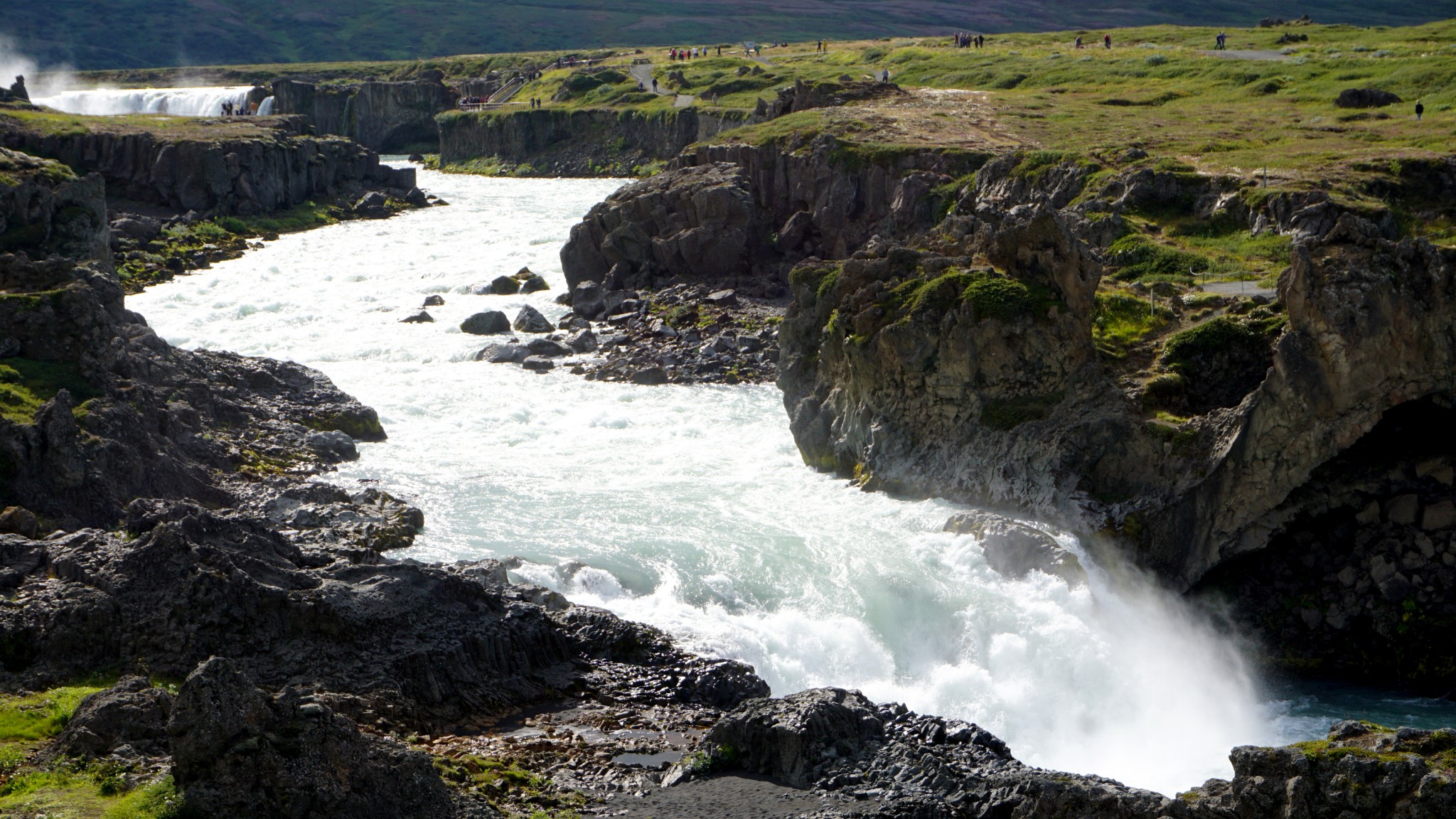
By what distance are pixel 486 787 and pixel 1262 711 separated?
17113mm

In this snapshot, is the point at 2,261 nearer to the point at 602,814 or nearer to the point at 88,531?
the point at 88,531

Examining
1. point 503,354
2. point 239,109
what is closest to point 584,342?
point 503,354

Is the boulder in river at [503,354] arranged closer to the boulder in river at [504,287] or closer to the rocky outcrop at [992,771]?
the boulder in river at [504,287]

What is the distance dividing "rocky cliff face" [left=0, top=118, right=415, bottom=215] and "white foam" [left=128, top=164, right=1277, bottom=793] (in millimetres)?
33934

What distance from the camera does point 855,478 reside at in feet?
123

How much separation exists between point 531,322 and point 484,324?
2.09 meters

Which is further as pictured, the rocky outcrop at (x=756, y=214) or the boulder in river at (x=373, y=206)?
the boulder in river at (x=373, y=206)

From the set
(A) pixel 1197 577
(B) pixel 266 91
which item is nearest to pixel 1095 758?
(A) pixel 1197 577

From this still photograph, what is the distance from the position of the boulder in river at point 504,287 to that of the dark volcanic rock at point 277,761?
49.6m

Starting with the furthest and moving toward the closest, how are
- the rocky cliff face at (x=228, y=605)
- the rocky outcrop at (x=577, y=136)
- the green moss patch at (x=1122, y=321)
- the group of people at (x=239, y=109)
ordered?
the group of people at (x=239, y=109) < the rocky outcrop at (x=577, y=136) < the green moss patch at (x=1122, y=321) < the rocky cliff face at (x=228, y=605)

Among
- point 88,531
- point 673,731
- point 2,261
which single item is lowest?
point 673,731

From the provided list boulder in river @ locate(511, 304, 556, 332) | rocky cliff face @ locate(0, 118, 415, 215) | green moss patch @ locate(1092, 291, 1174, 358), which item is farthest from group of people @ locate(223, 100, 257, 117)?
green moss patch @ locate(1092, 291, 1174, 358)

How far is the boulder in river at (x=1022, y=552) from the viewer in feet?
99.7

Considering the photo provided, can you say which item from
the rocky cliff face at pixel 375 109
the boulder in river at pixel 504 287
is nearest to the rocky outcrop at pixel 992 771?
the boulder in river at pixel 504 287
